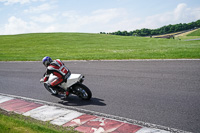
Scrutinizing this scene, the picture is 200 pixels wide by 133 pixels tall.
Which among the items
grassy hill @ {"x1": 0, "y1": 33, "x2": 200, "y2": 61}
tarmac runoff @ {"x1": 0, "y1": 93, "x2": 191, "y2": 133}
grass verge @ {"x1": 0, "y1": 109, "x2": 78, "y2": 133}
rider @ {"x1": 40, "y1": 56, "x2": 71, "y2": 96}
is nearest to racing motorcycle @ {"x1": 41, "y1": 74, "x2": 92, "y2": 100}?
rider @ {"x1": 40, "y1": 56, "x2": 71, "y2": 96}

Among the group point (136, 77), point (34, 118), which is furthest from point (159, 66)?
point (34, 118)

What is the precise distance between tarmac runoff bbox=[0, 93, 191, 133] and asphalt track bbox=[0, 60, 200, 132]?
12.2 inches

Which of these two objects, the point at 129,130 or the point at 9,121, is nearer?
the point at 129,130

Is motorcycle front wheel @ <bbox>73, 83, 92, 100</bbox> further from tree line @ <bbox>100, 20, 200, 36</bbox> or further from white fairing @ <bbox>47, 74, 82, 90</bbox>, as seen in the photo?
tree line @ <bbox>100, 20, 200, 36</bbox>

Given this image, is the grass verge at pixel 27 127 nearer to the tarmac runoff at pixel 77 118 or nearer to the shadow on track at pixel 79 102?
the tarmac runoff at pixel 77 118

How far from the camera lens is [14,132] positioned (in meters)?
5.11

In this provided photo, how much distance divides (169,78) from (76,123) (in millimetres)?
5474

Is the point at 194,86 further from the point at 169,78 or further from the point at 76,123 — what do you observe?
the point at 76,123

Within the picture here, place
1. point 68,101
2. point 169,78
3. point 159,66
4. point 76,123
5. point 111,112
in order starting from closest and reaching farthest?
point 76,123
point 111,112
point 68,101
point 169,78
point 159,66

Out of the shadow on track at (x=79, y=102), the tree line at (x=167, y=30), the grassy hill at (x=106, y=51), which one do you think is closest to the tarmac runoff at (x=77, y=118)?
the shadow on track at (x=79, y=102)

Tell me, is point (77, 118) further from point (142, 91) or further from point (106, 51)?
point (106, 51)

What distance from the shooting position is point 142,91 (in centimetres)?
792

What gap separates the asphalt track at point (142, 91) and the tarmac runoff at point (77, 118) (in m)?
0.31

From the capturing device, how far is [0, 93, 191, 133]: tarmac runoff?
516 centimetres
